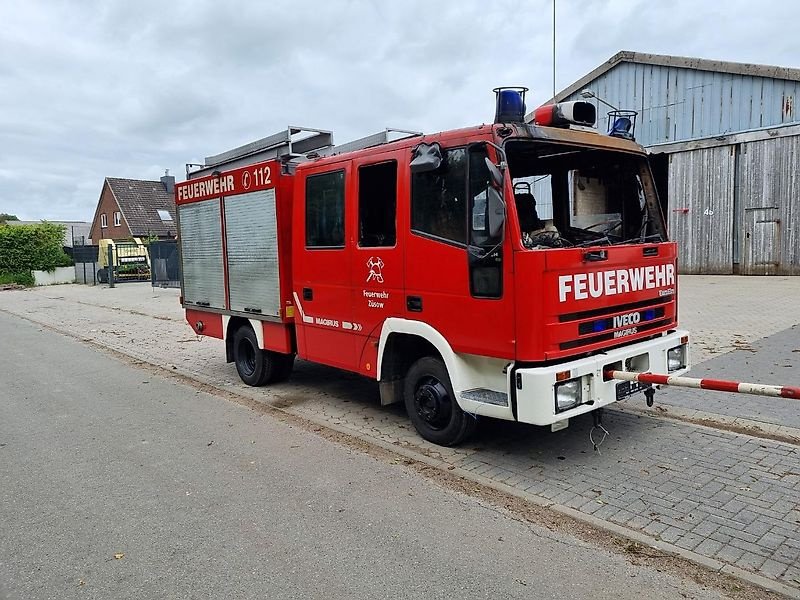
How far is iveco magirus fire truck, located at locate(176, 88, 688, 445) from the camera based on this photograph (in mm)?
4484

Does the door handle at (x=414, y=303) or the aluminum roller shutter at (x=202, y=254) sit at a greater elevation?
the aluminum roller shutter at (x=202, y=254)

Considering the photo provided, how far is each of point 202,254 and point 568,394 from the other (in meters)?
5.66

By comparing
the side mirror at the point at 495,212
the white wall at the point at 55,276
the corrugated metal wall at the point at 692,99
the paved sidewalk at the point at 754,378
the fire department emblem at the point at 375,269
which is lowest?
the paved sidewalk at the point at 754,378

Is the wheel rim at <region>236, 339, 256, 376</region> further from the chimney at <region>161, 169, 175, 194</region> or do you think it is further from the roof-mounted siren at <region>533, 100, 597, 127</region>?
the chimney at <region>161, 169, 175, 194</region>

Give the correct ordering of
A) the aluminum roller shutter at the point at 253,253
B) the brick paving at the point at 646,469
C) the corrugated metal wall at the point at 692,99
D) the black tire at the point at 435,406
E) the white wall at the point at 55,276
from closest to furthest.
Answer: the brick paving at the point at 646,469 → the black tire at the point at 435,406 → the aluminum roller shutter at the point at 253,253 → the corrugated metal wall at the point at 692,99 → the white wall at the point at 55,276

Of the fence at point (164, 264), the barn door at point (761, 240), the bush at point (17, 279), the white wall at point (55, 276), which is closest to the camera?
the barn door at point (761, 240)

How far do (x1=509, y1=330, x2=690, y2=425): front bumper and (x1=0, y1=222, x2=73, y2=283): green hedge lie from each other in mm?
36184

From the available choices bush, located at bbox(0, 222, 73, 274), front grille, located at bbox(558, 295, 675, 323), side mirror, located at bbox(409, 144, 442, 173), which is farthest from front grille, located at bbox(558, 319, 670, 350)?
bush, located at bbox(0, 222, 73, 274)

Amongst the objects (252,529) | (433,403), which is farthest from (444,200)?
(252,529)

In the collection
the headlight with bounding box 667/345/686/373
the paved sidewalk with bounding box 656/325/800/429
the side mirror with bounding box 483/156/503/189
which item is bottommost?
the paved sidewalk with bounding box 656/325/800/429

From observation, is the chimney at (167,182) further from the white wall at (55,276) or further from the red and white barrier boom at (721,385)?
the red and white barrier boom at (721,385)

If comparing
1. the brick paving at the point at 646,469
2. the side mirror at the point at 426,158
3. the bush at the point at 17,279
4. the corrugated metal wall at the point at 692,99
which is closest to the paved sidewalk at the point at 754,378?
the brick paving at the point at 646,469

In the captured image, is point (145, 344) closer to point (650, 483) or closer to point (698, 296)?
point (650, 483)

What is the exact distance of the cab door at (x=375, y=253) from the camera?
5.43 meters
